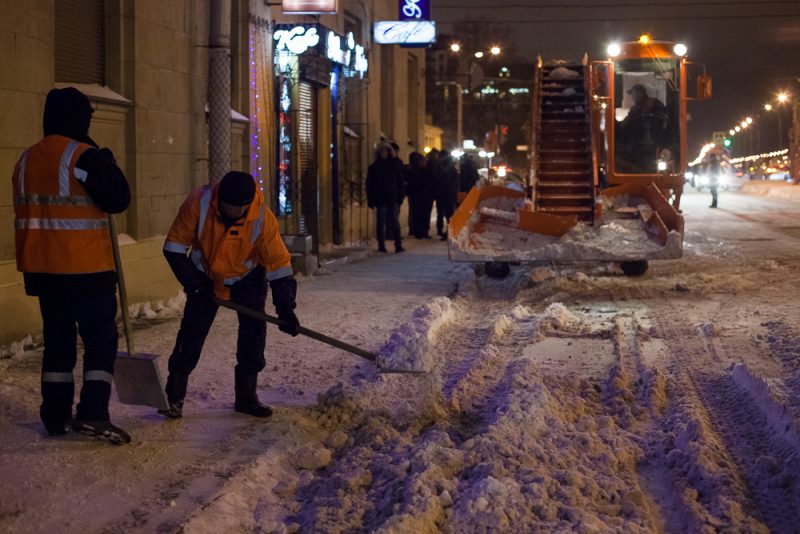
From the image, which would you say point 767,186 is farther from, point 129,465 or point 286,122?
point 129,465

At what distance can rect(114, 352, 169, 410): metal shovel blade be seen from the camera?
238 inches

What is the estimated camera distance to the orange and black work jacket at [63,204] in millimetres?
5641

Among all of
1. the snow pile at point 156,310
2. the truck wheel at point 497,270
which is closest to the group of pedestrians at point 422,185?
the truck wheel at point 497,270

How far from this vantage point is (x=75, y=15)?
10375 millimetres

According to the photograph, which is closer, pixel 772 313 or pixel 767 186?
pixel 772 313

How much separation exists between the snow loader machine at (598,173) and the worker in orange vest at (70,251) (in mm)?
7169

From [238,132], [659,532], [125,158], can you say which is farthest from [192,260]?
[238,132]

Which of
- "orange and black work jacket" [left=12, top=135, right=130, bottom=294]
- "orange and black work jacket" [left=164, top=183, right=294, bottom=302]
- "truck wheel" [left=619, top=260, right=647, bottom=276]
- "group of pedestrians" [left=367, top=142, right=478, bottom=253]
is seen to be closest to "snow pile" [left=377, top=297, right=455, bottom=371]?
"orange and black work jacket" [left=164, top=183, right=294, bottom=302]

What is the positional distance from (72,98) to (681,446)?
3790mm

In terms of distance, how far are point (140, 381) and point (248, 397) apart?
2.37ft

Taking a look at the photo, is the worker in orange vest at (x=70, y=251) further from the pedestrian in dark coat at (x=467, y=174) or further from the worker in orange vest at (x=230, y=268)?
the pedestrian in dark coat at (x=467, y=174)

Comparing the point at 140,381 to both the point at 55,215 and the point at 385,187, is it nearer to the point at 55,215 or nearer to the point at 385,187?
the point at 55,215

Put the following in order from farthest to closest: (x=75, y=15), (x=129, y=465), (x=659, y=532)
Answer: (x=75, y=15)
(x=129, y=465)
(x=659, y=532)

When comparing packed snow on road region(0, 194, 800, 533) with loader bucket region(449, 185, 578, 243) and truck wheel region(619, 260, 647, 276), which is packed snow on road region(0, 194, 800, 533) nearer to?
loader bucket region(449, 185, 578, 243)
